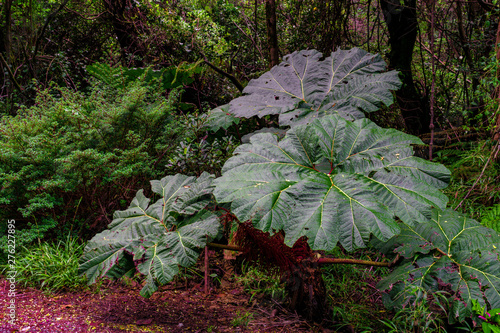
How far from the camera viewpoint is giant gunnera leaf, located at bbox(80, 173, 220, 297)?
5.76ft

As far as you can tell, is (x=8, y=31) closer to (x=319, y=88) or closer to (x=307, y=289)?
(x=319, y=88)

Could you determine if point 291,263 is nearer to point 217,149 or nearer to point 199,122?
point 217,149

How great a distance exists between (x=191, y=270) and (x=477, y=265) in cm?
190

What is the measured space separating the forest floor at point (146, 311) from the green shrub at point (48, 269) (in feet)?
0.22

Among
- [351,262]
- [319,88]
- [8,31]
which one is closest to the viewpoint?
[351,262]

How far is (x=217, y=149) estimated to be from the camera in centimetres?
318

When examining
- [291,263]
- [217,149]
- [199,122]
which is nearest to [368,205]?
[291,263]

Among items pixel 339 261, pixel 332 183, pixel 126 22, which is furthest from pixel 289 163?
pixel 126 22

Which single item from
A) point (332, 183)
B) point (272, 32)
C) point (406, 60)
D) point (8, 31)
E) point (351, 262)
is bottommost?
point (351, 262)

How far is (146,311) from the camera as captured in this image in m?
2.14

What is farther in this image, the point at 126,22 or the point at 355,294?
the point at 126,22

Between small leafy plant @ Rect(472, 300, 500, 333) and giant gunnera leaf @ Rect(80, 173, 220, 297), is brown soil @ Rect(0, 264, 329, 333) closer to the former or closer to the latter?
giant gunnera leaf @ Rect(80, 173, 220, 297)

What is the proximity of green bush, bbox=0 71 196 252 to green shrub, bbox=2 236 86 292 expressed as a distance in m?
0.17

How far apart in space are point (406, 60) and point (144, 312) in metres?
4.07
